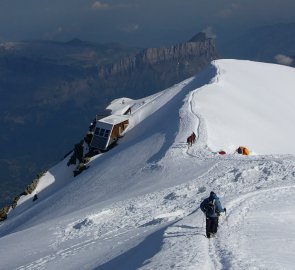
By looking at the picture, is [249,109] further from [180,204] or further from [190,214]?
[190,214]

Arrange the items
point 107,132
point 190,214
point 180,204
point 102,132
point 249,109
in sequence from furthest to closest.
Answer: point 102,132, point 107,132, point 249,109, point 180,204, point 190,214

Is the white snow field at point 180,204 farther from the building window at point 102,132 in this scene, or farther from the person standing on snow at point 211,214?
the building window at point 102,132

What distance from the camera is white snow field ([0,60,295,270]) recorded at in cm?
1704

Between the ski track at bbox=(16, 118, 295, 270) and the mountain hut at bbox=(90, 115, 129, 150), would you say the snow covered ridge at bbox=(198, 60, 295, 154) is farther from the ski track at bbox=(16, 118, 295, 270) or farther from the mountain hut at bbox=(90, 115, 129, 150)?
the mountain hut at bbox=(90, 115, 129, 150)

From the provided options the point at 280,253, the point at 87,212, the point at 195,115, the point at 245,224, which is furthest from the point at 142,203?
the point at 195,115

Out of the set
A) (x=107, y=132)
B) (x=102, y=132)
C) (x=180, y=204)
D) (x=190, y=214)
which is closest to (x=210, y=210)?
(x=190, y=214)

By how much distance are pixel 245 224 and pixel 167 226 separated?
3.63 metres

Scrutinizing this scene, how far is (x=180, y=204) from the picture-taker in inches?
993

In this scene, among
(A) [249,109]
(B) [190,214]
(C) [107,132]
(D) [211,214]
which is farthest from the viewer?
(C) [107,132]

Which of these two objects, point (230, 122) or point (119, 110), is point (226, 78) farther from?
point (230, 122)

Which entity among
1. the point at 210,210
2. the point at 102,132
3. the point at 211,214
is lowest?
the point at 102,132

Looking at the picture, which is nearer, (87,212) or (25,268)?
(25,268)

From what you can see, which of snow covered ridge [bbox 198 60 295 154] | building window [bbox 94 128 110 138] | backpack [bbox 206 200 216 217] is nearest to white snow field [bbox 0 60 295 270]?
snow covered ridge [bbox 198 60 295 154]

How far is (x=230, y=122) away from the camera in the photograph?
50.6 metres
